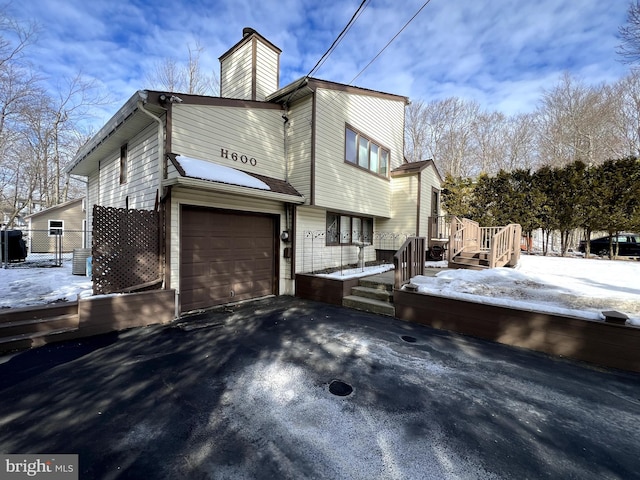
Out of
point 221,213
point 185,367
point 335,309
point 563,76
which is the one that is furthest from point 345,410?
point 563,76

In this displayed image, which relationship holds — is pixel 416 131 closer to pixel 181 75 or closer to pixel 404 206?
pixel 404 206

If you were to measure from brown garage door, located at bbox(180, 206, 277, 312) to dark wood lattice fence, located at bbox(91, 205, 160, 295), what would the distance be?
1.91 feet

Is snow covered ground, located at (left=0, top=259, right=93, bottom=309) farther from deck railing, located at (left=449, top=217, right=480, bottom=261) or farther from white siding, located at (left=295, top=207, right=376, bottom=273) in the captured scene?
deck railing, located at (left=449, top=217, right=480, bottom=261)

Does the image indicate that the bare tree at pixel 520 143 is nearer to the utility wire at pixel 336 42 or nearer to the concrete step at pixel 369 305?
the utility wire at pixel 336 42

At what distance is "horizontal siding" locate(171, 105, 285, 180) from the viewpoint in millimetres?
5605

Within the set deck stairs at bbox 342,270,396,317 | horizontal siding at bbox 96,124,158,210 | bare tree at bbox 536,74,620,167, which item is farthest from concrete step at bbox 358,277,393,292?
bare tree at bbox 536,74,620,167

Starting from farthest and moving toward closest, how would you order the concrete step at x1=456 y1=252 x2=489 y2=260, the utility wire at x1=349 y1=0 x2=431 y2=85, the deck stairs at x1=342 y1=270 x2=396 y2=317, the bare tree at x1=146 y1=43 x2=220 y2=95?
the bare tree at x1=146 y1=43 x2=220 y2=95, the concrete step at x1=456 y1=252 x2=489 y2=260, the deck stairs at x1=342 y1=270 x2=396 y2=317, the utility wire at x1=349 y1=0 x2=431 y2=85

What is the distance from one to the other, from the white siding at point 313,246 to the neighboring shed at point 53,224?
15410 millimetres

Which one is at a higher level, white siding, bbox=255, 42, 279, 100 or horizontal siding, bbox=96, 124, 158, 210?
white siding, bbox=255, 42, 279, 100

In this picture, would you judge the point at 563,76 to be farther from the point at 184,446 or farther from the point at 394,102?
the point at 184,446

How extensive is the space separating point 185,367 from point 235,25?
996 centimetres

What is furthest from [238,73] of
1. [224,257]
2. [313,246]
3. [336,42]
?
[224,257]

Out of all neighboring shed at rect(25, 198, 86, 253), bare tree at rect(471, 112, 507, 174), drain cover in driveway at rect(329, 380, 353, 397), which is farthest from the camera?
bare tree at rect(471, 112, 507, 174)

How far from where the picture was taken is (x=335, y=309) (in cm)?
635
